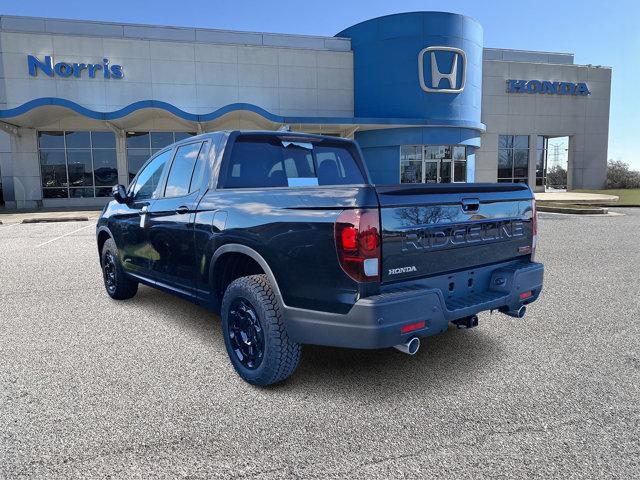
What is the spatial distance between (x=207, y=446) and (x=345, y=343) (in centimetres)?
100

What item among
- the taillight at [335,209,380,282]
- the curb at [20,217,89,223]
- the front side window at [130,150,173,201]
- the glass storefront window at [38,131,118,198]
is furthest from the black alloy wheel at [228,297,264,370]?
the glass storefront window at [38,131,118,198]

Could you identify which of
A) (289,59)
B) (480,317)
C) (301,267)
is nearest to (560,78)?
(289,59)

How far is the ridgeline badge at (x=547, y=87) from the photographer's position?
34037mm

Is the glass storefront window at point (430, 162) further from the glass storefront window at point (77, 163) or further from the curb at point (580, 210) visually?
the glass storefront window at point (77, 163)

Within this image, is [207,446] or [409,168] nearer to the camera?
[207,446]

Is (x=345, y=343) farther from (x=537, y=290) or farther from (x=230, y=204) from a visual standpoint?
(x=537, y=290)

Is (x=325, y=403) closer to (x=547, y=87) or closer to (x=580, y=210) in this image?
(x=580, y=210)

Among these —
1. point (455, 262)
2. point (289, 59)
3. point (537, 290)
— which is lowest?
point (537, 290)

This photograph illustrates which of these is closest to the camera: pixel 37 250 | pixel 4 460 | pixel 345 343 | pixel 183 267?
pixel 4 460

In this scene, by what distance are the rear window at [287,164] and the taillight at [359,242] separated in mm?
1487

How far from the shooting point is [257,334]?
3400mm

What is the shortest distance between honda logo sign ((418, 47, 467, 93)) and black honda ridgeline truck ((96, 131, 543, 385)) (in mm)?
24447

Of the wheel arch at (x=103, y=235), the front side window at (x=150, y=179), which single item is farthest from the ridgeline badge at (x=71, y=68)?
the front side window at (x=150, y=179)

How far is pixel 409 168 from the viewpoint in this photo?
92.7ft
